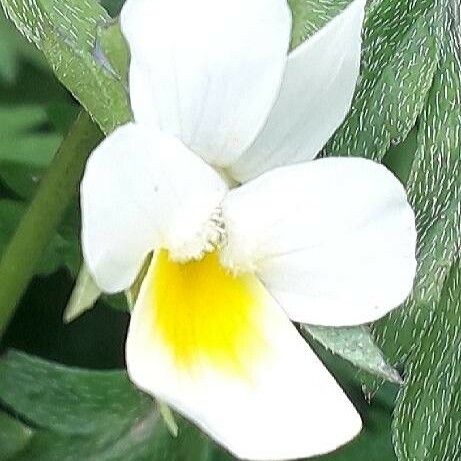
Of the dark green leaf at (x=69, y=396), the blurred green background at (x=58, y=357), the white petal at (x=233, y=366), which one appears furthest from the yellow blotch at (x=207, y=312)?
the dark green leaf at (x=69, y=396)

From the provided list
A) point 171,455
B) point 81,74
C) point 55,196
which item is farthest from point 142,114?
point 171,455

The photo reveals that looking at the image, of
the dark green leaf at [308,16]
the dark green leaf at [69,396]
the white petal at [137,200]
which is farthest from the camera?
the dark green leaf at [69,396]

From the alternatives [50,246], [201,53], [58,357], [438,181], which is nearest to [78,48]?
[201,53]

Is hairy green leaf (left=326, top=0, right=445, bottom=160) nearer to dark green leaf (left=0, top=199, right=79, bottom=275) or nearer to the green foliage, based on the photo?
the green foliage

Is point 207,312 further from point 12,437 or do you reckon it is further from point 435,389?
point 12,437

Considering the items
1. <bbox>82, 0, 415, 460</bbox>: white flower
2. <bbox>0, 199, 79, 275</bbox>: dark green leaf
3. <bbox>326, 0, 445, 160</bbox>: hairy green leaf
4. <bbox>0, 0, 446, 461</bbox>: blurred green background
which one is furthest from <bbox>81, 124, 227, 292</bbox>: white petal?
<bbox>0, 199, 79, 275</bbox>: dark green leaf

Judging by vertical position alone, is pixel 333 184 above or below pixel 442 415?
above

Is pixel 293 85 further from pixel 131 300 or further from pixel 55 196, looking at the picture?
pixel 55 196

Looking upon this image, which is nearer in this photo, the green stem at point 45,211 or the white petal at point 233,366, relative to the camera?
the white petal at point 233,366

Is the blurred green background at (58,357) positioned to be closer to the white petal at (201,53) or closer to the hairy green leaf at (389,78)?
the hairy green leaf at (389,78)
